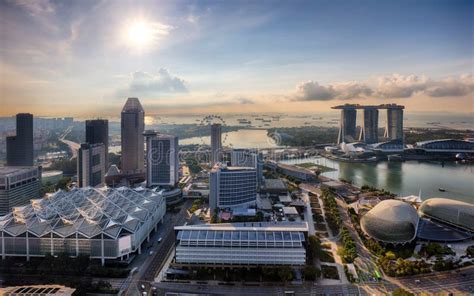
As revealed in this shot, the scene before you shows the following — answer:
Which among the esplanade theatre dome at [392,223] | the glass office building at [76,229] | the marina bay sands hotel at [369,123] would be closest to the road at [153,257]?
the glass office building at [76,229]

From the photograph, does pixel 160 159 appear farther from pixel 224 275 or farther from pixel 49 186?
pixel 224 275

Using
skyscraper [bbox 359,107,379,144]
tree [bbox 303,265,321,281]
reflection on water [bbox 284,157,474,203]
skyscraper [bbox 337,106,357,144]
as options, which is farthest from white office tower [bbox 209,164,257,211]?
skyscraper [bbox 359,107,379,144]

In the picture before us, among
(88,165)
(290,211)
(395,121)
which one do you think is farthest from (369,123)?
(88,165)

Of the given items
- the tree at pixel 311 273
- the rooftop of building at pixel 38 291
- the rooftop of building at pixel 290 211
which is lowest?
the tree at pixel 311 273

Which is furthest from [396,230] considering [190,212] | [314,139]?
[314,139]

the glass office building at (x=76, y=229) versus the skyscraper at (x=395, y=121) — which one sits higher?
the skyscraper at (x=395, y=121)

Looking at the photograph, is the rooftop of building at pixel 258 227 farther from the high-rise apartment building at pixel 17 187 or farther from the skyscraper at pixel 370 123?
the skyscraper at pixel 370 123
